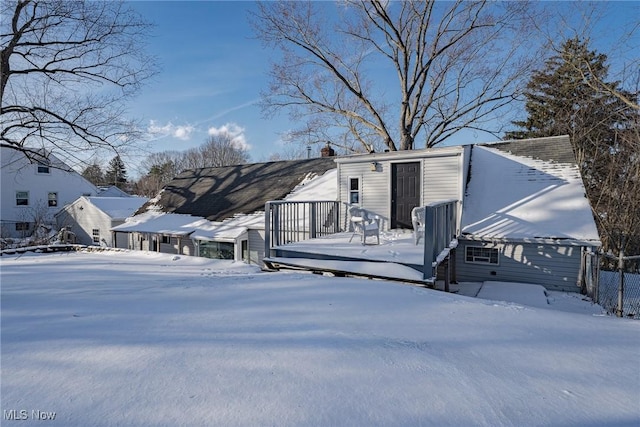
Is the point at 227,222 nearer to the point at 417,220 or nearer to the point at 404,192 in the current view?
the point at 404,192

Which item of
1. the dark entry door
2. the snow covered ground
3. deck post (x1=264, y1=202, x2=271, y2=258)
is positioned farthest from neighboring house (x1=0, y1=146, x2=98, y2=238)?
the snow covered ground

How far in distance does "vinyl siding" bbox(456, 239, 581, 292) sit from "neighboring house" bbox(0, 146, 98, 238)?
2373cm

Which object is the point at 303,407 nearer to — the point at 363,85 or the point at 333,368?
the point at 333,368

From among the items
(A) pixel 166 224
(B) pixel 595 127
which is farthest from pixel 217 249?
(B) pixel 595 127

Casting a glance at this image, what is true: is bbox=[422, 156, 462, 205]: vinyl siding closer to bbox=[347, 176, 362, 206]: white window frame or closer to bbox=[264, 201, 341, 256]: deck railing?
bbox=[347, 176, 362, 206]: white window frame

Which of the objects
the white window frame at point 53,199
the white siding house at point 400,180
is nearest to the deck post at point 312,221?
the white siding house at point 400,180

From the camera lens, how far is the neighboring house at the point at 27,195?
2069 centimetres

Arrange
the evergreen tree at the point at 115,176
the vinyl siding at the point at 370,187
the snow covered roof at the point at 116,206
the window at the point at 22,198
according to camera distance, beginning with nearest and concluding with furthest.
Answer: the vinyl siding at the point at 370,187 < the snow covered roof at the point at 116,206 < the window at the point at 22,198 < the evergreen tree at the point at 115,176

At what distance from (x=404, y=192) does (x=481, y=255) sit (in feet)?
10.0

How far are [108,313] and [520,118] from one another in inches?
872

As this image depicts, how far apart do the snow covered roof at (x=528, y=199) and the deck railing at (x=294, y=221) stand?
149 inches

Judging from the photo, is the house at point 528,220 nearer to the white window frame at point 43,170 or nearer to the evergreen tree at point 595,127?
the evergreen tree at point 595,127

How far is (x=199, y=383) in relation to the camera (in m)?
1.70

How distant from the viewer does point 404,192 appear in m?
8.46
